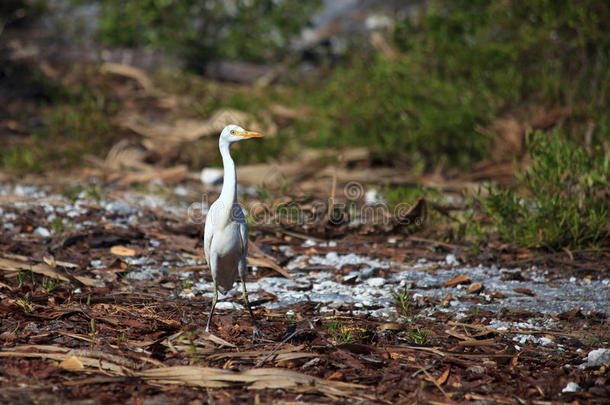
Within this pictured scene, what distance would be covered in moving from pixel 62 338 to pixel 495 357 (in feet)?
8.42

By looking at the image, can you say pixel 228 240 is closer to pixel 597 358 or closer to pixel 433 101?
pixel 597 358

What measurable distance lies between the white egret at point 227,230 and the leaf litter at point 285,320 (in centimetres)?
38

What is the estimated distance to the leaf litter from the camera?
3307 millimetres

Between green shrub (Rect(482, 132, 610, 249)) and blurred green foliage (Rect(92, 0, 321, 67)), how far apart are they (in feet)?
27.8

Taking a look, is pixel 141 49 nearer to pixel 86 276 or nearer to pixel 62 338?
pixel 86 276

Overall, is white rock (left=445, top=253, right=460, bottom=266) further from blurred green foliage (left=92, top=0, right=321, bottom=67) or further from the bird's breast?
blurred green foliage (left=92, top=0, right=321, bottom=67)

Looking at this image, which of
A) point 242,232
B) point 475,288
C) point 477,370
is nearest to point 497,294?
point 475,288

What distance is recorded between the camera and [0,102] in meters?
Result: 10.9

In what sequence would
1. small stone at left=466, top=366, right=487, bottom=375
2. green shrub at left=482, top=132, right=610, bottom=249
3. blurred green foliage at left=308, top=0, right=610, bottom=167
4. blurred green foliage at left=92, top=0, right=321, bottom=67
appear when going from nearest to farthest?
small stone at left=466, top=366, right=487, bottom=375 → green shrub at left=482, top=132, right=610, bottom=249 → blurred green foliage at left=308, top=0, right=610, bottom=167 → blurred green foliage at left=92, top=0, right=321, bottom=67

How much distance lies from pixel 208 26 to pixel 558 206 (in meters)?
9.55

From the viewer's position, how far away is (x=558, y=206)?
5.65 metres

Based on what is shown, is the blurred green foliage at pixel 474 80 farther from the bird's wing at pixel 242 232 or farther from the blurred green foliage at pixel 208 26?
the bird's wing at pixel 242 232

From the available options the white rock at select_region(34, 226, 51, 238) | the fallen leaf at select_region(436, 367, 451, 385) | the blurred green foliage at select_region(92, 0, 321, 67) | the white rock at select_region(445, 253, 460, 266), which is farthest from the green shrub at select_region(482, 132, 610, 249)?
the blurred green foliage at select_region(92, 0, 321, 67)

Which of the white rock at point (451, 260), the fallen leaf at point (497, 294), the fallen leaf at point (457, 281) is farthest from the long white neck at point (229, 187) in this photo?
the white rock at point (451, 260)
